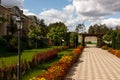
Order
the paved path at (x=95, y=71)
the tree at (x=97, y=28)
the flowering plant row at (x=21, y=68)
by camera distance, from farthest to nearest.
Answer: the tree at (x=97, y=28) < the paved path at (x=95, y=71) < the flowering plant row at (x=21, y=68)

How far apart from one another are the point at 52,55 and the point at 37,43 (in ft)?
96.4

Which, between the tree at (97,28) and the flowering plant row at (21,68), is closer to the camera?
the flowering plant row at (21,68)

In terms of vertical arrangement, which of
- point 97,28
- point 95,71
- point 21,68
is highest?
point 97,28

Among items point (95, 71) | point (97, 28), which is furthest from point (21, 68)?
point (97, 28)

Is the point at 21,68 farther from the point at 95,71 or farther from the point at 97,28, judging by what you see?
the point at 97,28

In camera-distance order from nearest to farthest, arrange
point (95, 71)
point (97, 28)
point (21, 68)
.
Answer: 1. point (21, 68)
2. point (95, 71)
3. point (97, 28)

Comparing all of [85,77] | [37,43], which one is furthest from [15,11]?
[85,77]

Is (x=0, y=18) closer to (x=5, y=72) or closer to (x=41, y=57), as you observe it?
(x=41, y=57)

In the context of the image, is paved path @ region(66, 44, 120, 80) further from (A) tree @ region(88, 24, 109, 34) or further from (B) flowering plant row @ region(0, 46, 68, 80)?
(A) tree @ region(88, 24, 109, 34)

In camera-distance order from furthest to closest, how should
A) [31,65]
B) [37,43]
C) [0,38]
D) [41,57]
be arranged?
[37,43], [0,38], [41,57], [31,65]

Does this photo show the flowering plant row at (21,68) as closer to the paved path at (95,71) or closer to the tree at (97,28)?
the paved path at (95,71)

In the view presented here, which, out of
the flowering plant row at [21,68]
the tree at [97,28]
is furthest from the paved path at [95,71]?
the tree at [97,28]

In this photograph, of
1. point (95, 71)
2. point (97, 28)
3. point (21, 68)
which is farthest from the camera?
point (97, 28)

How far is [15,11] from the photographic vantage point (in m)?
58.2
